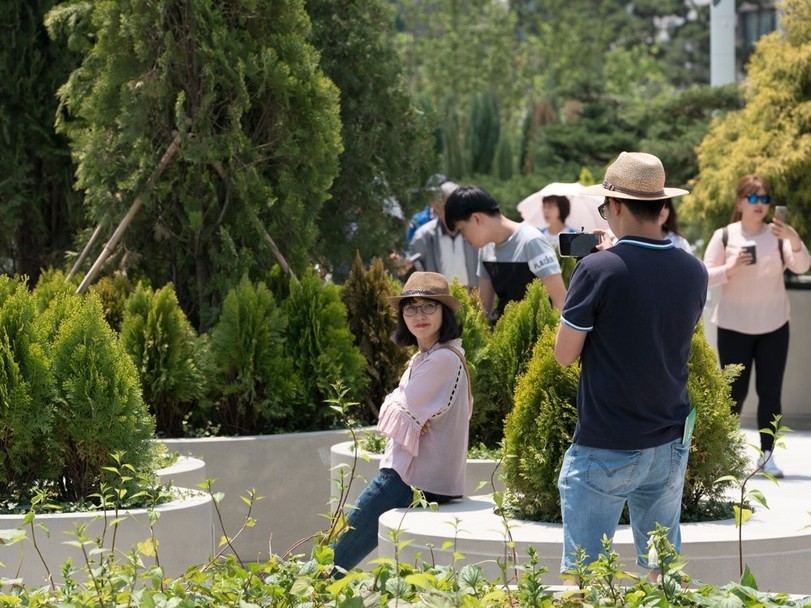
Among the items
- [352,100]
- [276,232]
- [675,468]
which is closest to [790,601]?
[675,468]

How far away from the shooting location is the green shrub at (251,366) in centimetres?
735

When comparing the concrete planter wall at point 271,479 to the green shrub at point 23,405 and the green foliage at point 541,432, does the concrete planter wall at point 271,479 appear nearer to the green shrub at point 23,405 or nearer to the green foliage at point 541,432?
the green shrub at point 23,405

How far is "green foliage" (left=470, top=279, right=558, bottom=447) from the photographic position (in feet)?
21.4

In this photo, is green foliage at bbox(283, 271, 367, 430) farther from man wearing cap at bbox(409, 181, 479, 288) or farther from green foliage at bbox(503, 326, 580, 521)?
man wearing cap at bbox(409, 181, 479, 288)

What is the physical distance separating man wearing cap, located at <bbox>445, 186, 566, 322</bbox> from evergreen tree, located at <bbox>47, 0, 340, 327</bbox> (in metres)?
1.19

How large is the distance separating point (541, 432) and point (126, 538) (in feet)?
5.38

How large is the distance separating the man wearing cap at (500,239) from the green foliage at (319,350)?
2.82 feet

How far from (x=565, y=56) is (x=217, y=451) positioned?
111 feet

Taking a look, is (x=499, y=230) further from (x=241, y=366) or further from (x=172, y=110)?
(x=172, y=110)

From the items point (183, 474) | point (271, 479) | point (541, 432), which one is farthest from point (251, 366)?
point (541, 432)

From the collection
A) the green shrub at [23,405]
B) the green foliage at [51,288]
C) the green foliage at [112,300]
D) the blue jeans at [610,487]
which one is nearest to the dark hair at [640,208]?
the blue jeans at [610,487]

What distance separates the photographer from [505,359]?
6.77 metres

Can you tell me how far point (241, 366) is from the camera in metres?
7.38

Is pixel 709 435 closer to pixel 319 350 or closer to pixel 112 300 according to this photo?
pixel 319 350
